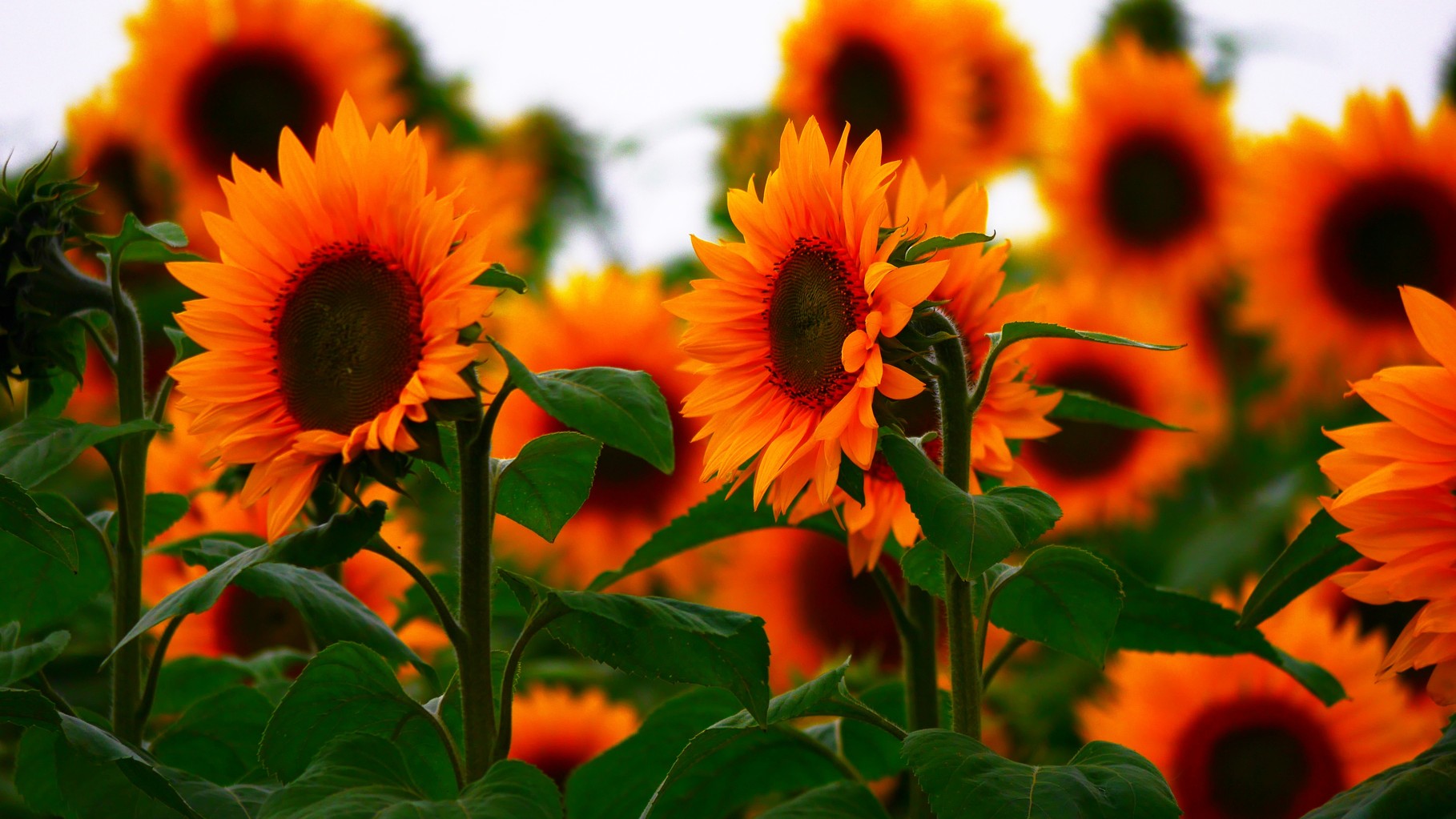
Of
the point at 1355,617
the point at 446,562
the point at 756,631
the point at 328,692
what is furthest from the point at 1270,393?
the point at 328,692

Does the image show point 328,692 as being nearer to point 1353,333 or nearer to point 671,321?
point 671,321

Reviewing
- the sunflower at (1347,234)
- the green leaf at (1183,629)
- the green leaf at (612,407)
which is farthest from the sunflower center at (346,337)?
the sunflower at (1347,234)

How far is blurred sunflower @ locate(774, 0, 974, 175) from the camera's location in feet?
6.64

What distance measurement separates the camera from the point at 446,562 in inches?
81.4

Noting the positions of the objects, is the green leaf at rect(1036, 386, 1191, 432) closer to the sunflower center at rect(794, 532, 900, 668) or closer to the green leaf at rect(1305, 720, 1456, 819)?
the green leaf at rect(1305, 720, 1456, 819)

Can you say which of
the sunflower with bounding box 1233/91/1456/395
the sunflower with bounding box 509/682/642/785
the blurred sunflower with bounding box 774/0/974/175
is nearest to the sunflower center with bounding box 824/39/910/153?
the blurred sunflower with bounding box 774/0/974/175

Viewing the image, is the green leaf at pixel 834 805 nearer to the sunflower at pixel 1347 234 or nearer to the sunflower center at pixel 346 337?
the sunflower center at pixel 346 337

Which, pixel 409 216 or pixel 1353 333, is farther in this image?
pixel 1353 333

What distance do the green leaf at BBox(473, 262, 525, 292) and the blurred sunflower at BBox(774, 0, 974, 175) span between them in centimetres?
129

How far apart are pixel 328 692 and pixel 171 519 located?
1.13 ft

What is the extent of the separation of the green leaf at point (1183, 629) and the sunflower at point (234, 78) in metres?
1.45

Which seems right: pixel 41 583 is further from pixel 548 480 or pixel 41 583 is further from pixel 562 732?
pixel 562 732

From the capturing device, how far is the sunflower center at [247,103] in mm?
2033

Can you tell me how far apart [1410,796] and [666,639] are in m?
0.39
